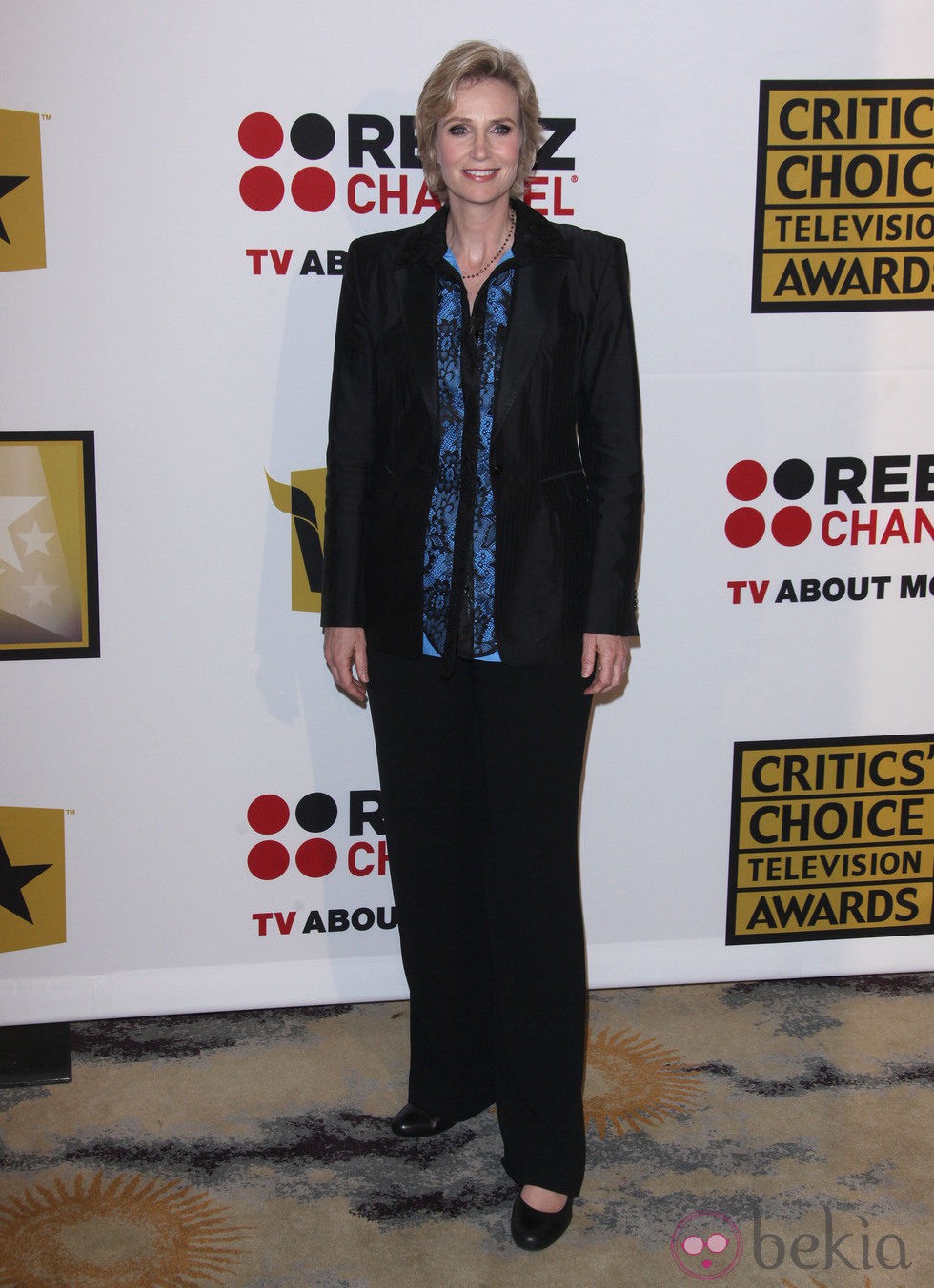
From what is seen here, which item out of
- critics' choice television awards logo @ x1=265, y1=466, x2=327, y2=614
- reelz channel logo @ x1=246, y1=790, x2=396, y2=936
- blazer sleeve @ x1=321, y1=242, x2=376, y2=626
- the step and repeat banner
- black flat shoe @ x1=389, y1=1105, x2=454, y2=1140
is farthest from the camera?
reelz channel logo @ x1=246, y1=790, x2=396, y2=936

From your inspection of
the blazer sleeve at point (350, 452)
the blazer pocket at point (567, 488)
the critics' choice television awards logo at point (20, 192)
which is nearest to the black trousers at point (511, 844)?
the blazer sleeve at point (350, 452)

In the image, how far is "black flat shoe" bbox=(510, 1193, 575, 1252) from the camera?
1717 mm

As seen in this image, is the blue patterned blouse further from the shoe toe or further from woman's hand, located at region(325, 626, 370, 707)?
the shoe toe

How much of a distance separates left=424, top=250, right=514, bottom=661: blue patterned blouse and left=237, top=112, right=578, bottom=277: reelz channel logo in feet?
1.60

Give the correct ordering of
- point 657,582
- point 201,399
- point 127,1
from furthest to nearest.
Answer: point 657,582
point 201,399
point 127,1

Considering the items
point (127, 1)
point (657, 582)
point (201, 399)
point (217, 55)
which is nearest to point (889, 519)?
point (657, 582)

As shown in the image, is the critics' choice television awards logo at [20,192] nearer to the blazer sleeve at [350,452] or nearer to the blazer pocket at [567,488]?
the blazer sleeve at [350,452]

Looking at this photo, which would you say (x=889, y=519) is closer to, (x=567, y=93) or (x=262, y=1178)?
(x=567, y=93)

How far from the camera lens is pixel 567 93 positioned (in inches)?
83.6

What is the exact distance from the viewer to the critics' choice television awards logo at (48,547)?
214cm

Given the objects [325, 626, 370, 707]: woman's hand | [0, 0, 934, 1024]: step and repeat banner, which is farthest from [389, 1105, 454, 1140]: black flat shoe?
[325, 626, 370, 707]: woman's hand

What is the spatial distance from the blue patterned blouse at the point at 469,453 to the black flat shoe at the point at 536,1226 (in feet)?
2.45

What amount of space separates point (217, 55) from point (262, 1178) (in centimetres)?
170

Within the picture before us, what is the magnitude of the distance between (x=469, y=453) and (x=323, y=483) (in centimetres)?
60
